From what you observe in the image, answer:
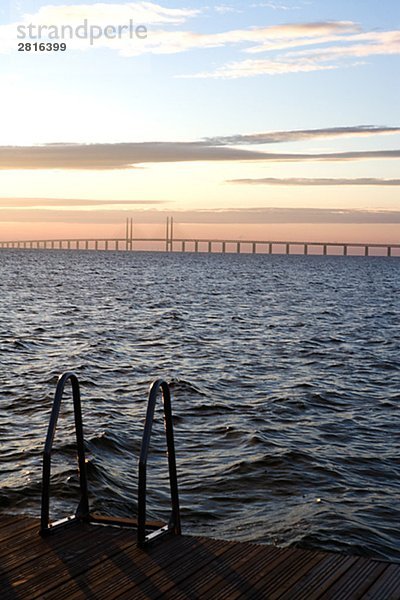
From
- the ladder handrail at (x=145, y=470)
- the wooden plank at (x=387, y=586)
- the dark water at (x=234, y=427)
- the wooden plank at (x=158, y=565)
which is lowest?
the dark water at (x=234, y=427)

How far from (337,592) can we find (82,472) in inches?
100

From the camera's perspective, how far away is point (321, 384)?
63.0 feet

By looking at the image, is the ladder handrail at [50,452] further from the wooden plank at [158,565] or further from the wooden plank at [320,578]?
the wooden plank at [320,578]

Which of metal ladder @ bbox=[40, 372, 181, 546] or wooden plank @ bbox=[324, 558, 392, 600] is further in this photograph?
metal ladder @ bbox=[40, 372, 181, 546]

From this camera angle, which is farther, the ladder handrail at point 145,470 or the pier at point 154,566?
the ladder handrail at point 145,470

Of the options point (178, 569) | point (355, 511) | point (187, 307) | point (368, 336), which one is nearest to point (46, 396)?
point (355, 511)

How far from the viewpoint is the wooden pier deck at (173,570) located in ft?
16.8

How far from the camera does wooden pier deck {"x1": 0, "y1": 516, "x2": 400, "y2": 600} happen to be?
5121mm

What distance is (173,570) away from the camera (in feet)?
18.0

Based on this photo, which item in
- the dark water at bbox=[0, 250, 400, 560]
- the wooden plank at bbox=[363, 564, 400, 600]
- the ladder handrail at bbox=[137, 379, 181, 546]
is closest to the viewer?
the wooden plank at bbox=[363, 564, 400, 600]

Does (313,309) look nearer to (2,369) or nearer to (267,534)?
(2,369)

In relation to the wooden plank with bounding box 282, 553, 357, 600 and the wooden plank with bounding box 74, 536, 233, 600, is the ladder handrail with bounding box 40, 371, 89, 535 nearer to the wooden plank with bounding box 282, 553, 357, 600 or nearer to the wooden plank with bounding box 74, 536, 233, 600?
the wooden plank with bounding box 74, 536, 233, 600

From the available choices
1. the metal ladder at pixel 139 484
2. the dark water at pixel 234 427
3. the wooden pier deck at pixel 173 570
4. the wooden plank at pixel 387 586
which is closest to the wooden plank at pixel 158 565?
the wooden pier deck at pixel 173 570

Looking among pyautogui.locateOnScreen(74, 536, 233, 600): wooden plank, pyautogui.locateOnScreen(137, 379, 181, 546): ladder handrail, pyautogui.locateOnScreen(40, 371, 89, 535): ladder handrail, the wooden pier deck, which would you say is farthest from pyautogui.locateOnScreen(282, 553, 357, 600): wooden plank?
pyautogui.locateOnScreen(40, 371, 89, 535): ladder handrail
